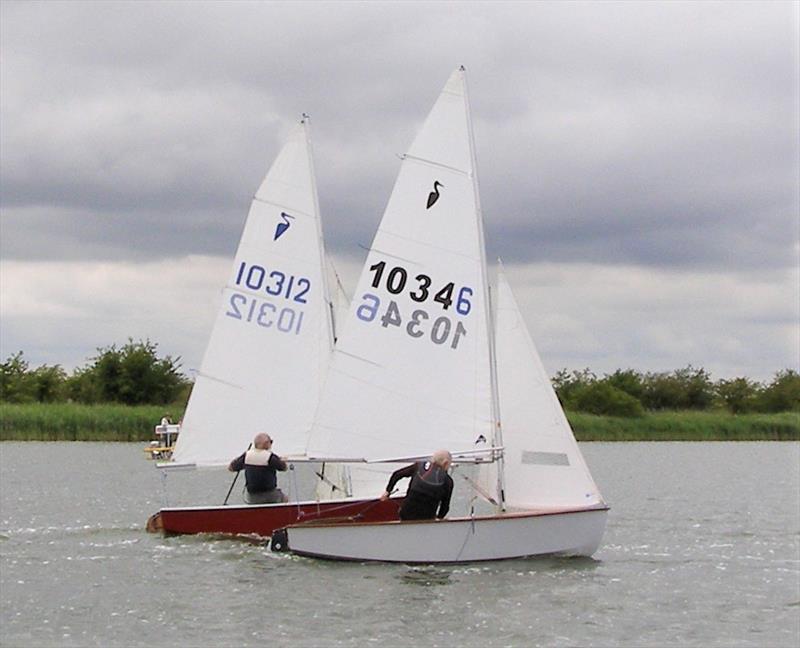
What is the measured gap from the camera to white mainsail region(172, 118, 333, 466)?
22.4m

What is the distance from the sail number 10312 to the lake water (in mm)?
2996

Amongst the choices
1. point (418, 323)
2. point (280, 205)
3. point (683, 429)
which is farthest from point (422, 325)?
point (683, 429)

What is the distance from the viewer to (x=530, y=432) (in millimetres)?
19312

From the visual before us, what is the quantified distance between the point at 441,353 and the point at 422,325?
1.39 ft

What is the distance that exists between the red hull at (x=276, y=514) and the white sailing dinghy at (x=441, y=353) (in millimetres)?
938

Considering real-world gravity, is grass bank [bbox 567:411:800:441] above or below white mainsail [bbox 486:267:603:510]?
above

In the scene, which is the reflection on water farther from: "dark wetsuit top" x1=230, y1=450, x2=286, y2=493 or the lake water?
"dark wetsuit top" x1=230, y1=450, x2=286, y2=493

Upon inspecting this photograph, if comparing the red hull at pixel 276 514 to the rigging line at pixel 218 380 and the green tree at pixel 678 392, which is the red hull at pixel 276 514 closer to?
the rigging line at pixel 218 380

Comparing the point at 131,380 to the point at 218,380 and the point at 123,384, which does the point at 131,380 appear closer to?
the point at 123,384

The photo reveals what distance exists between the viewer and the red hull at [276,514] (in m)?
20.3

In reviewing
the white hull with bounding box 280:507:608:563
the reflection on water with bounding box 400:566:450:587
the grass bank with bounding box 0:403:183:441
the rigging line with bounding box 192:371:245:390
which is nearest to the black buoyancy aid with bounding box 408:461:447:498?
the white hull with bounding box 280:507:608:563

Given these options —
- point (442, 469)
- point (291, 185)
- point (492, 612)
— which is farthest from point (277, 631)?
point (291, 185)

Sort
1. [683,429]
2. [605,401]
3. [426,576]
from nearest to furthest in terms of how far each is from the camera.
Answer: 1. [426,576]
2. [683,429]
3. [605,401]

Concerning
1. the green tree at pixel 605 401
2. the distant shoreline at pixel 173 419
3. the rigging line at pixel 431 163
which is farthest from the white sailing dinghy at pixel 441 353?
the green tree at pixel 605 401
